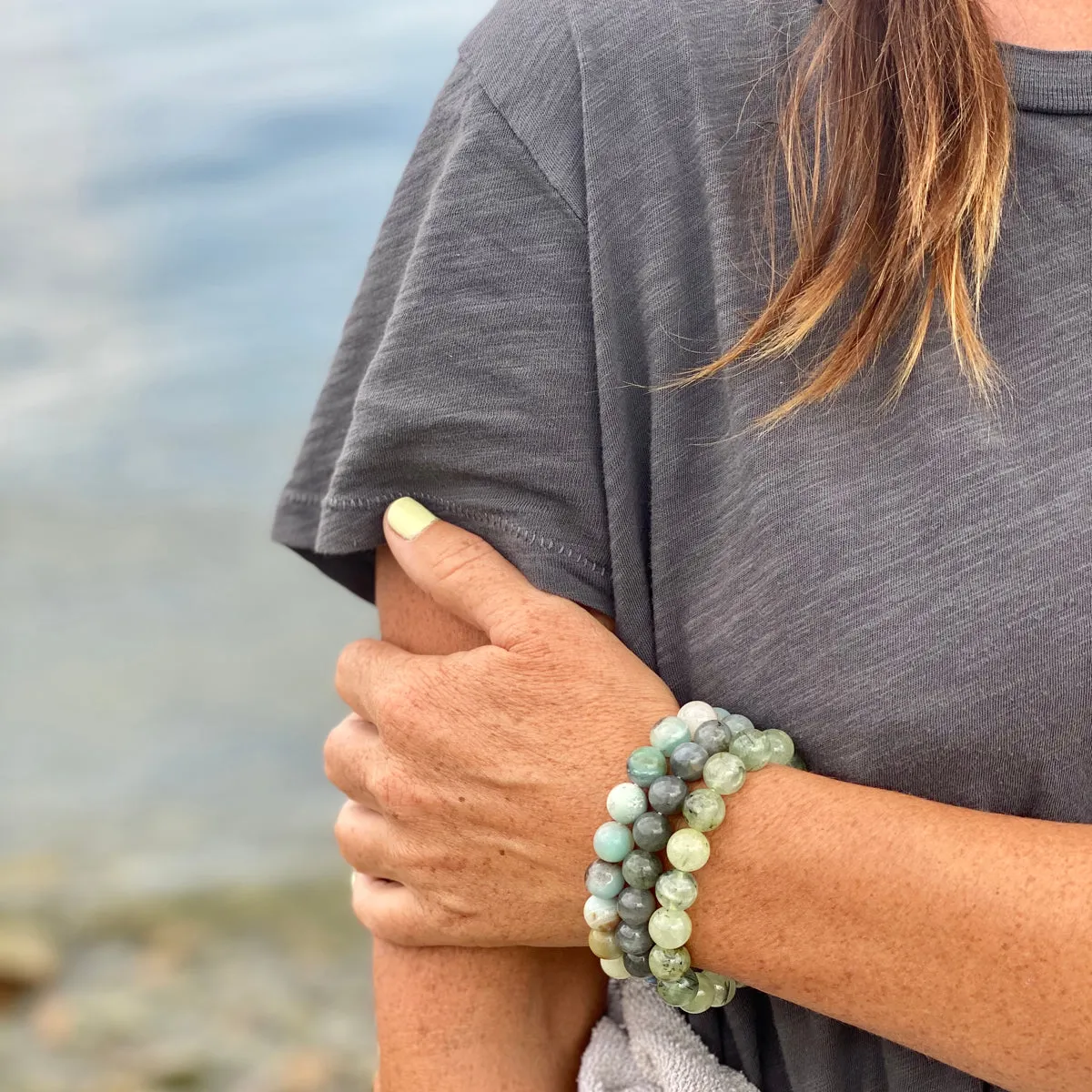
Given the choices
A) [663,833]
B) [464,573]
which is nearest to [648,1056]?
[663,833]

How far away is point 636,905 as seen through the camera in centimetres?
60

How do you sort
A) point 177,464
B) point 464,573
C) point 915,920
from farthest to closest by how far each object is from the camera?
point 177,464
point 464,573
point 915,920

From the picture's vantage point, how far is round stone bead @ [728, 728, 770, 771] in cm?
61

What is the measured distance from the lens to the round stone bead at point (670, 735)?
61 cm

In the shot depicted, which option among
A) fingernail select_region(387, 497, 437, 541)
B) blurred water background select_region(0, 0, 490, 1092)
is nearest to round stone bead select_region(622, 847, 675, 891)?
fingernail select_region(387, 497, 437, 541)

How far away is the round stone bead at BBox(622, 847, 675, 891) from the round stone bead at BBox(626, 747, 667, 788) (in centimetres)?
4

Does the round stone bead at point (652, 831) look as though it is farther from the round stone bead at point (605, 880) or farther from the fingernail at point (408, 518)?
the fingernail at point (408, 518)

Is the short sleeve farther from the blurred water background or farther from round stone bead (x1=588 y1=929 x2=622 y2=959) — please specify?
the blurred water background

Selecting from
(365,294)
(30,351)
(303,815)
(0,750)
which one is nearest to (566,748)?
(365,294)

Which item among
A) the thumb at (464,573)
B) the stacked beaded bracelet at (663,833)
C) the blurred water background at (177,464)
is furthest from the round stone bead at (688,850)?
the blurred water background at (177,464)

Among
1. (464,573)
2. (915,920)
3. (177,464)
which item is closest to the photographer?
(915,920)

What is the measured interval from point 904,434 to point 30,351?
1.72m

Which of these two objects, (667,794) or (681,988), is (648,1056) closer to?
(681,988)

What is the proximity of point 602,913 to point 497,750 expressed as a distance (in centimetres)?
11
